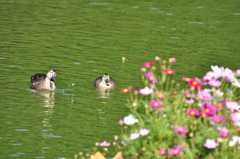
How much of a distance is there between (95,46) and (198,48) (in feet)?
15.4

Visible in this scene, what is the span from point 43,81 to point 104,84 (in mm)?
2129

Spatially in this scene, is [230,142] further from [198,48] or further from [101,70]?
[198,48]

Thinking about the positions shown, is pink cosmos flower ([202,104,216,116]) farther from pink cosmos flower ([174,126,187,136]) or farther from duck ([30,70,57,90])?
duck ([30,70,57,90])

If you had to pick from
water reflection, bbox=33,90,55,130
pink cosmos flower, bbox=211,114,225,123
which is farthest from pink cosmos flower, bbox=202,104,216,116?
water reflection, bbox=33,90,55,130

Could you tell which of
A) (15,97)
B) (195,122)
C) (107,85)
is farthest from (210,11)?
(195,122)

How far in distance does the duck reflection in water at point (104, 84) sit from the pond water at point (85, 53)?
154 millimetres

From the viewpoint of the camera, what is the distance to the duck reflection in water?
2177cm

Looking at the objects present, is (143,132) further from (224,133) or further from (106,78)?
(106,78)

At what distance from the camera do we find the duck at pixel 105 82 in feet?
71.7

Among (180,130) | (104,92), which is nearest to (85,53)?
(104,92)

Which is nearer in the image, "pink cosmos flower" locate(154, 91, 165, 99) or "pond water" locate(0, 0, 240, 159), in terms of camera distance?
"pink cosmos flower" locate(154, 91, 165, 99)

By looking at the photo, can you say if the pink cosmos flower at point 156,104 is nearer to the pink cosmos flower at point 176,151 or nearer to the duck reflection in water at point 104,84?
the pink cosmos flower at point 176,151

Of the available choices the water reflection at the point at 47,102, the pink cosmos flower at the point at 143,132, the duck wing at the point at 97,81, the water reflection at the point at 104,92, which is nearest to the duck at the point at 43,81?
the water reflection at the point at 47,102

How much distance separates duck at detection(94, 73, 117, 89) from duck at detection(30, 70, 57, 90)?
59.4 inches
